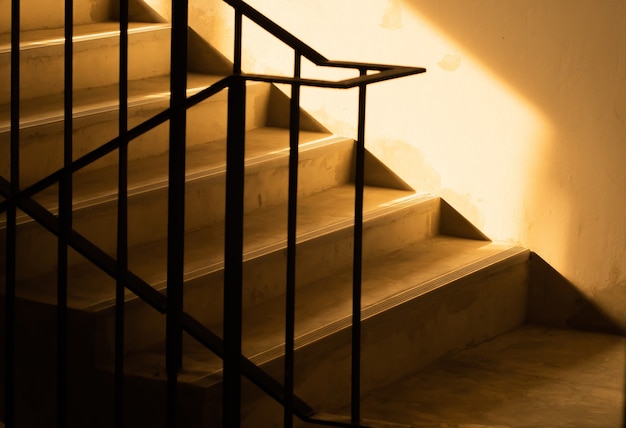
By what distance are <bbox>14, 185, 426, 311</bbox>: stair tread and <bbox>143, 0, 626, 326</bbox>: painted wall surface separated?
0.24 metres

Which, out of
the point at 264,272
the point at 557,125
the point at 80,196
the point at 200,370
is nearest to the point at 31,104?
the point at 80,196

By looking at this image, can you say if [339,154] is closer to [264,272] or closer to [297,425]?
[264,272]

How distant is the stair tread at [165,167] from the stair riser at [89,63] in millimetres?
408

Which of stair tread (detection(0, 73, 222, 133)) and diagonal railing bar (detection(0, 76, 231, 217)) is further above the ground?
diagonal railing bar (detection(0, 76, 231, 217))

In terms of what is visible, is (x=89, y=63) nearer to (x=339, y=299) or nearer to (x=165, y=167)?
(x=165, y=167)

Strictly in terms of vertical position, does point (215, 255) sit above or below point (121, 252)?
below

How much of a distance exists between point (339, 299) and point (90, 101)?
113 centimetres

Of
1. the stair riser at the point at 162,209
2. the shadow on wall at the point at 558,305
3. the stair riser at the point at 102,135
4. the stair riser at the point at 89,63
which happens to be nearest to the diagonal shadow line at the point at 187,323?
the stair riser at the point at 162,209

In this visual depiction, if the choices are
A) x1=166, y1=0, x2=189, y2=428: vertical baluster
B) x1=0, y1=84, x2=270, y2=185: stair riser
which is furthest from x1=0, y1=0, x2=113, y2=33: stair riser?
x1=166, y1=0, x2=189, y2=428: vertical baluster

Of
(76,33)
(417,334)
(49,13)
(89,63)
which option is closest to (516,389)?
(417,334)

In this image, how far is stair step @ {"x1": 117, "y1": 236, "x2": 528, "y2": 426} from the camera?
325 centimetres

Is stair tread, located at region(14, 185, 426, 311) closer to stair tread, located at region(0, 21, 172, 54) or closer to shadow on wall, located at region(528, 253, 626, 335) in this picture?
shadow on wall, located at region(528, 253, 626, 335)

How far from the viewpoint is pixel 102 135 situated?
3949 millimetres

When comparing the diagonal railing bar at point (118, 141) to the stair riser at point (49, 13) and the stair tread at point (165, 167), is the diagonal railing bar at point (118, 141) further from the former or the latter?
the stair riser at point (49, 13)
